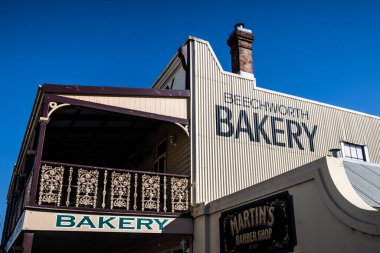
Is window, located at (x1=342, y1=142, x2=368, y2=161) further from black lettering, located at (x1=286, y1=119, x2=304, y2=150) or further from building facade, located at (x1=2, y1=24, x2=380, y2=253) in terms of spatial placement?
black lettering, located at (x1=286, y1=119, x2=304, y2=150)

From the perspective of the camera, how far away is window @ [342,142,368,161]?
14805 mm

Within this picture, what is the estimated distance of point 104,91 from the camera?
10.4 metres

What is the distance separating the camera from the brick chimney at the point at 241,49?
543 inches

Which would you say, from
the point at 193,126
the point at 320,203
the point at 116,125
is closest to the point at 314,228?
the point at 320,203

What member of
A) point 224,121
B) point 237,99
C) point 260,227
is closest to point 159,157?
point 224,121

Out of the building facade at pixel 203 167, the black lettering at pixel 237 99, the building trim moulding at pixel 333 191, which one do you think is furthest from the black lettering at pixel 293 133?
the building trim moulding at pixel 333 191

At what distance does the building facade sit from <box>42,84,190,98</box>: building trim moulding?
3cm

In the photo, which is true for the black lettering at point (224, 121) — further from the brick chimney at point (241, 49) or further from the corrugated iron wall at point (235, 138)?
the brick chimney at point (241, 49)

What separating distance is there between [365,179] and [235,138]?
4663mm

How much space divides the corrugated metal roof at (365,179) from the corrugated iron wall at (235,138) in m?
3.66

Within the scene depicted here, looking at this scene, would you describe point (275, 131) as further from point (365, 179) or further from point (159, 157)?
point (365, 179)

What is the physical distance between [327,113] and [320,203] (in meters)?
8.43

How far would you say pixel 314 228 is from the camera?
6.95 meters

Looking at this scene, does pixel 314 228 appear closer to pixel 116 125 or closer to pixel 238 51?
pixel 116 125
